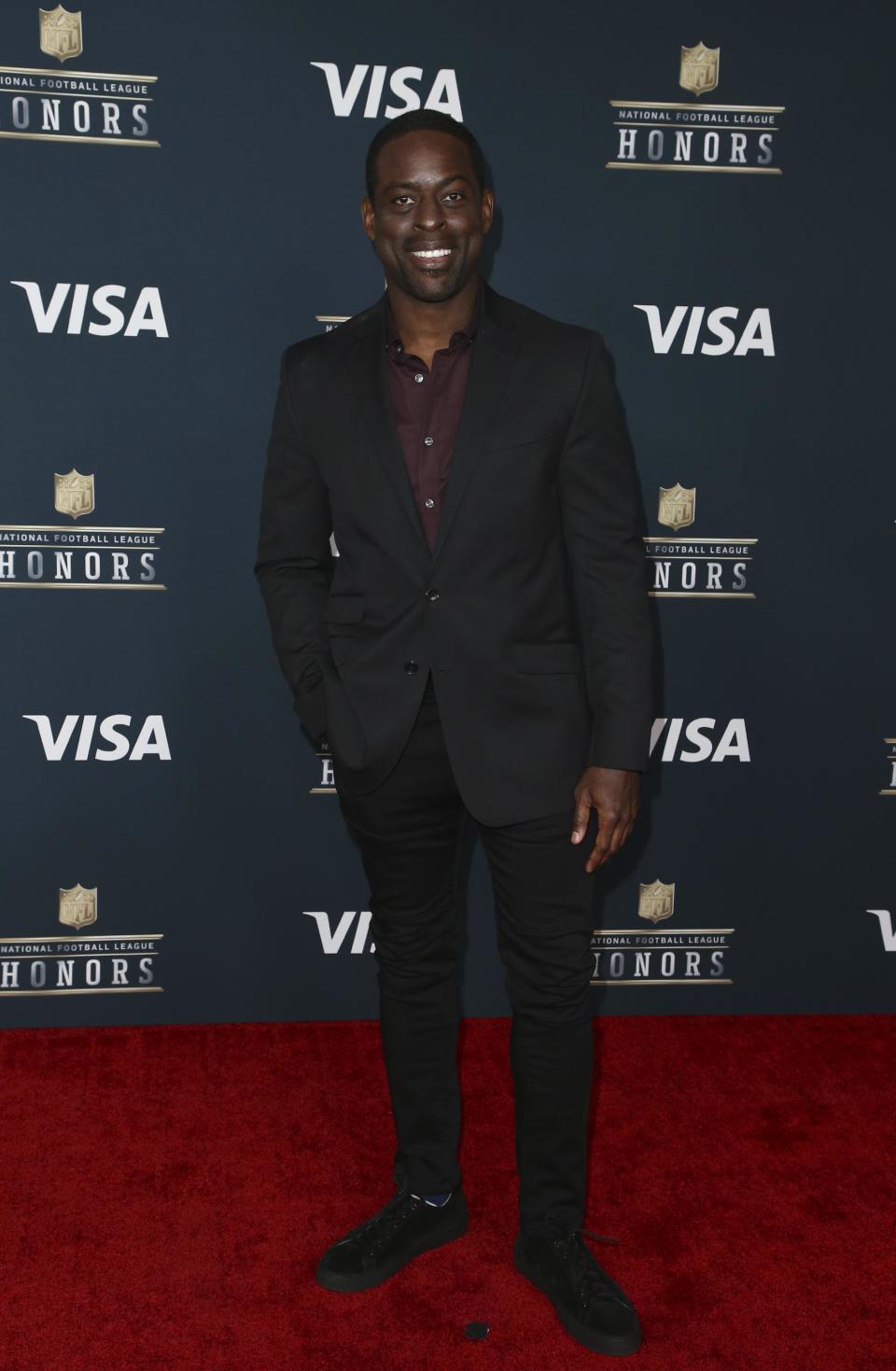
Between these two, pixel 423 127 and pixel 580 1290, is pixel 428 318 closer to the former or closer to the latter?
pixel 423 127

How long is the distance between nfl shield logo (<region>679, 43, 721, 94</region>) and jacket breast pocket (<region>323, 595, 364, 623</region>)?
156 centimetres

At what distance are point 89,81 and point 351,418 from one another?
1243 mm

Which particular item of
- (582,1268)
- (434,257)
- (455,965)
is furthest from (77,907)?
(434,257)

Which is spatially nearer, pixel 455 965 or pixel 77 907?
pixel 455 965

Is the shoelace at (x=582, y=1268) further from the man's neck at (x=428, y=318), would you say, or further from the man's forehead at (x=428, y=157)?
the man's forehead at (x=428, y=157)

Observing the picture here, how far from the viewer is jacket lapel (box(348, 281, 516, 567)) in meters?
1.93

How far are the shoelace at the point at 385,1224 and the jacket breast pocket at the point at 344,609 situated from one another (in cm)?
102

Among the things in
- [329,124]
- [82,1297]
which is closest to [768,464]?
[329,124]

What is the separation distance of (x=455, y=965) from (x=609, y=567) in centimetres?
77

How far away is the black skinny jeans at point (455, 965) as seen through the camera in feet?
6.66

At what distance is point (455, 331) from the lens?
2.02m

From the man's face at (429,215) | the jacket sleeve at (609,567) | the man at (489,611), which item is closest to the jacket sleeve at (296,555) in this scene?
the man at (489,611)

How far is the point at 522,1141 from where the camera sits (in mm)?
2111

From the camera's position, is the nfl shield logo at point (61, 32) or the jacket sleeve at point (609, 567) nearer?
the jacket sleeve at point (609, 567)
